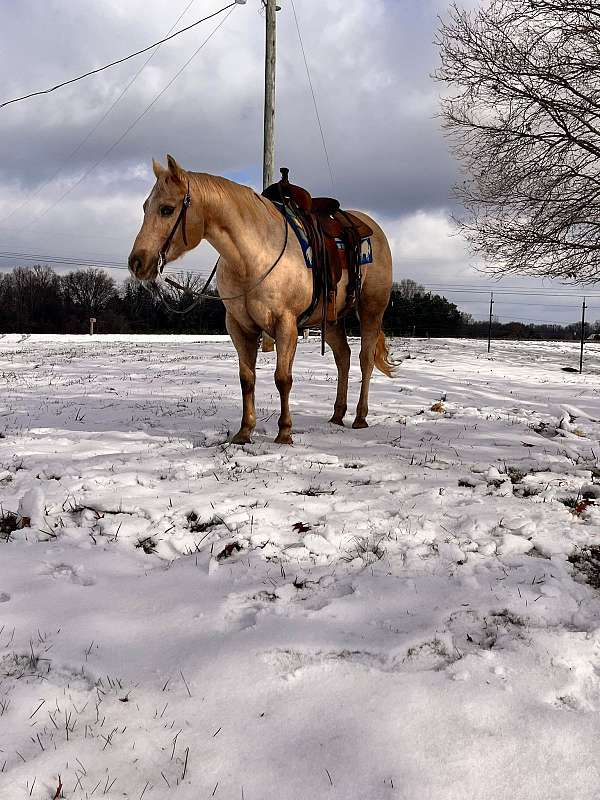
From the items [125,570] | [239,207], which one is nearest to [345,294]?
[239,207]

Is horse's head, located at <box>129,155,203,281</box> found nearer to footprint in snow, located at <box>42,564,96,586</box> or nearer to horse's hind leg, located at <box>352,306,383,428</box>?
footprint in snow, located at <box>42,564,96,586</box>

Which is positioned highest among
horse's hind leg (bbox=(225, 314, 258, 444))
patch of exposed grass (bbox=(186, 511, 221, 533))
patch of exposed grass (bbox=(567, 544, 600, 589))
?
horse's hind leg (bbox=(225, 314, 258, 444))

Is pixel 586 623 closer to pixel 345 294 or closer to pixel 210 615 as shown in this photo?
pixel 210 615

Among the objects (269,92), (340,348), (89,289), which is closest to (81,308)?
(89,289)

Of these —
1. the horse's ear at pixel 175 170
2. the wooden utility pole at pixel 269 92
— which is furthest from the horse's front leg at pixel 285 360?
the wooden utility pole at pixel 269 92

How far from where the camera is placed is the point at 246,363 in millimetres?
5324

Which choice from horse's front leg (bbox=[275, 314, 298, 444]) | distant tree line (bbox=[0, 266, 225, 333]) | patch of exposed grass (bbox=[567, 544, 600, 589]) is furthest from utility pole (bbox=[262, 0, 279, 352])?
distant tree line (bbox=[0, 266, 225, 333])

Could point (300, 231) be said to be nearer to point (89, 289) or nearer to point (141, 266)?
point (141, 266)

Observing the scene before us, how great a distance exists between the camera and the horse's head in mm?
4285

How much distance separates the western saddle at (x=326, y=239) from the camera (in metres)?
5.38

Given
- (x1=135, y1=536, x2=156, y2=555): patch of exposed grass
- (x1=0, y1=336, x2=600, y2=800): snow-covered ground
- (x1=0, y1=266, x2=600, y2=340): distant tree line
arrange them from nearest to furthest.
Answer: (x1=0, y1=336, x2=600, y2=800): snow-covered ground < (x1=135, y1=536, x2=156, y2=555): patch of exposed grass < (x1=0, y1=266, x2=600, y2=340): distant tree line

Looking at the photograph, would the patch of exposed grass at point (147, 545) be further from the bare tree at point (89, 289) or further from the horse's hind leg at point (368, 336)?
the bare tree at point (89, 289)

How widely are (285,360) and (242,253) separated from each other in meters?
1.05

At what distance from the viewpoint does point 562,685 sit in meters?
1.69
